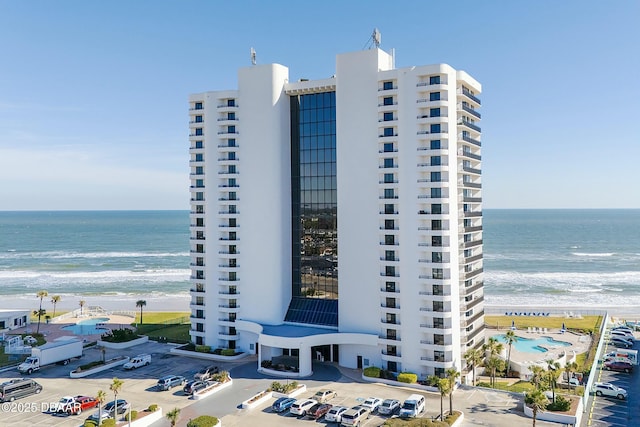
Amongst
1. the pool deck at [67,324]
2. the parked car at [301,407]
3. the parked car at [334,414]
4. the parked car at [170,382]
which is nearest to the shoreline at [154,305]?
the pool deck at [67,324]

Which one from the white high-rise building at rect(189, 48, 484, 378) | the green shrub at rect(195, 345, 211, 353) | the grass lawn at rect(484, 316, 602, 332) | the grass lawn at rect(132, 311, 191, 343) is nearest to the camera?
the white high-rise building at rect(189, 48, 484, 378)

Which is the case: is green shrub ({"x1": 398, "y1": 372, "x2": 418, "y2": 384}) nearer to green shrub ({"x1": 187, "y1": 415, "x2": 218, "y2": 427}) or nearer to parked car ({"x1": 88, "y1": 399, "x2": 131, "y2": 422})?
green shrub ({"x1": 187, "y1": 415, "x2": 218, "y2": 427})

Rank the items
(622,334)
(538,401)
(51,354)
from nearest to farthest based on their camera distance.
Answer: (538,401) → (51,354) → (622,334)

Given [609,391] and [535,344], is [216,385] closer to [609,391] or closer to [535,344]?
[609,391]

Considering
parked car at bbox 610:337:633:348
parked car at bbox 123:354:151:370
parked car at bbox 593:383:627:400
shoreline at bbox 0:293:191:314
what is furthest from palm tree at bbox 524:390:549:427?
shoreline at bbox 0:293:191:314

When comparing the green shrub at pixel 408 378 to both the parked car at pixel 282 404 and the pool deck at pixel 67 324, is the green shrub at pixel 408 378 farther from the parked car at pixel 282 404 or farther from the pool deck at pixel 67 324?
the pool deck at pixel 67 324

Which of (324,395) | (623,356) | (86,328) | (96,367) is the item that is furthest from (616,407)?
(86,328)
